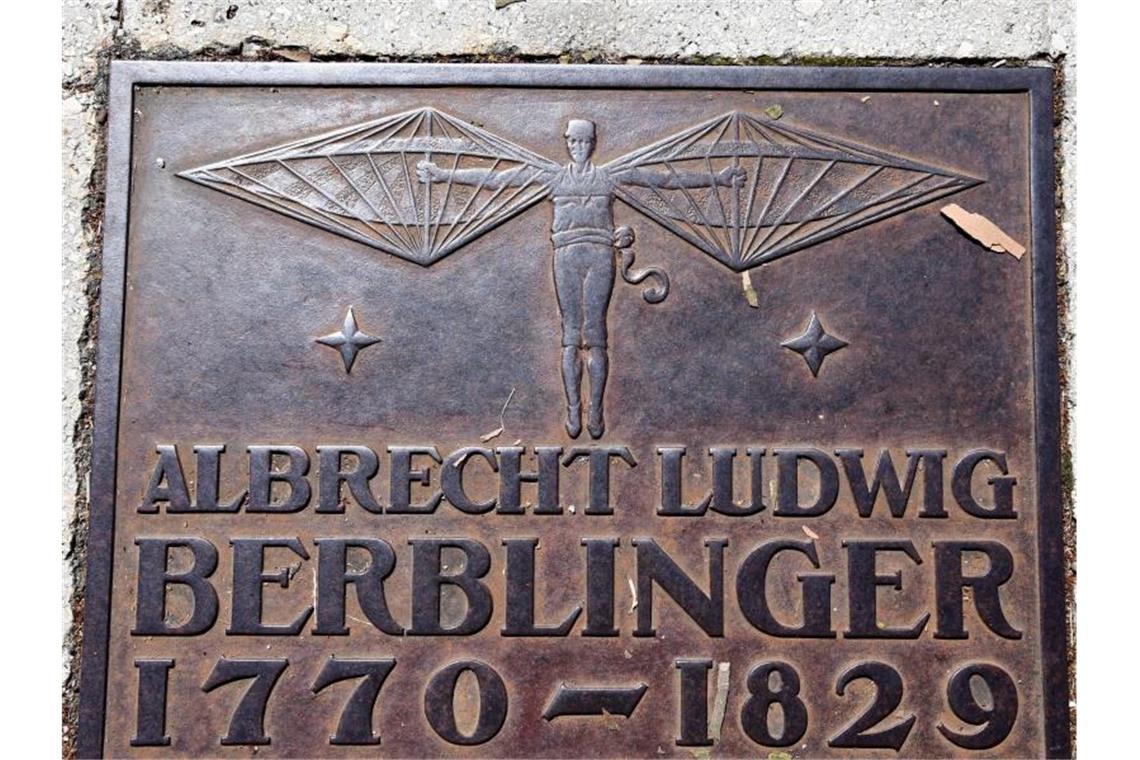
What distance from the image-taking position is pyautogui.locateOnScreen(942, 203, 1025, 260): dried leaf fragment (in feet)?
6.91

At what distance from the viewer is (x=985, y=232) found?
2.11 m

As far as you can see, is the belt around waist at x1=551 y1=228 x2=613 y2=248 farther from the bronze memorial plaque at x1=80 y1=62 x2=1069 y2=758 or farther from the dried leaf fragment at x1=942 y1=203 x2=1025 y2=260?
the dried leaf fragment at x1=942 y1=203 x2=1025 y2=260

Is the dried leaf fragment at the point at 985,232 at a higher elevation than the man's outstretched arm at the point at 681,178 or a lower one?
lower

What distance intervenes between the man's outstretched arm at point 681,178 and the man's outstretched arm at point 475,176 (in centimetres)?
22

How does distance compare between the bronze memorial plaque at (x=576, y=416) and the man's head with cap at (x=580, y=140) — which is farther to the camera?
the man's head with cap at (x=580, y=140)

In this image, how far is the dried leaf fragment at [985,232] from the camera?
211cm

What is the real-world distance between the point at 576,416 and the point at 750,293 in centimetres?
49

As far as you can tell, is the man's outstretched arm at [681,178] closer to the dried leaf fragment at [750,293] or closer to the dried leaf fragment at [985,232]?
the dried leaf fragment at [750,293]

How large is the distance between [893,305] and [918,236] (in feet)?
0.57

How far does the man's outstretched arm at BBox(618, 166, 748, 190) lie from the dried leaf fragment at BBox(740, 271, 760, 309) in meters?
0.22

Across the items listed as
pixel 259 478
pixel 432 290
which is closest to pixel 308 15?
pixel 432 290

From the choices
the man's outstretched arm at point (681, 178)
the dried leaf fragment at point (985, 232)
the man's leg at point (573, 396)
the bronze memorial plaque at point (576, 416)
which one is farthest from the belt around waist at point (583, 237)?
the dried leaf fragment at point (985, 232)

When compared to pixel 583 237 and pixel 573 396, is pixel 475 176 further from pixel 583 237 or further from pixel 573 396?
pixel 573 396

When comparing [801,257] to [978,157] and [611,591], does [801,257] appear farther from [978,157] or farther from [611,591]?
[611,591]
